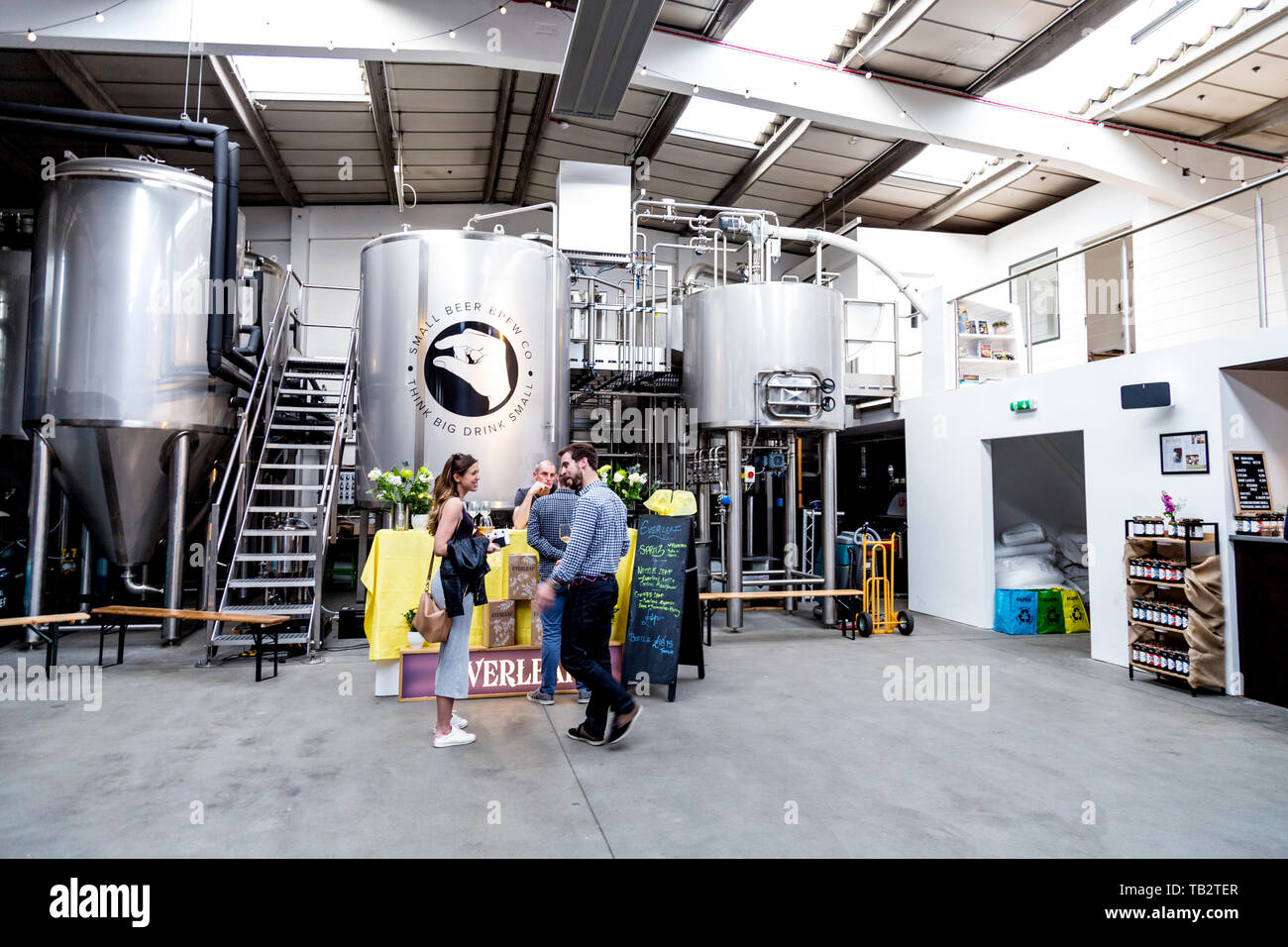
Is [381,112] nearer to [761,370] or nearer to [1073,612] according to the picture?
[761,370]

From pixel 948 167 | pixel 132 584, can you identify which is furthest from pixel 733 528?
pixel 948 167

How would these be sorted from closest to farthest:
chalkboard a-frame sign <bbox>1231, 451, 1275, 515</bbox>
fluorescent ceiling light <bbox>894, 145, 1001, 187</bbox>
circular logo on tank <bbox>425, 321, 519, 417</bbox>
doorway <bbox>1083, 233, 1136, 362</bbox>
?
chalkboard a-frame sign <bbox>1231, 451, 1275, 515</bbox>
circular logo on tank <bbox>425, 321, 519, 417</bbox>
fluorescent ceiling light <bbox>894, 145, 1001, 187</bbox>
doorway <bbox>1083, 233, 1136, 362</bbox>

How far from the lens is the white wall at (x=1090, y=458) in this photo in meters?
6.01

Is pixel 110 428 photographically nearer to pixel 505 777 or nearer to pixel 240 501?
pixel 240 501

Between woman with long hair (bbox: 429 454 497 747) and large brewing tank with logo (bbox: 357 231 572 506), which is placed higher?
large brewing tank with logo (bbox: 357 231 572 506)

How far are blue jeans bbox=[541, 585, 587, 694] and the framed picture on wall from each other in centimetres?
515

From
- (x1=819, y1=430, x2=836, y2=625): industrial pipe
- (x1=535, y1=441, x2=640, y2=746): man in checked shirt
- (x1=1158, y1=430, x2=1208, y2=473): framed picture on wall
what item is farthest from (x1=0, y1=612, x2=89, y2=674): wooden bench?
(x1=1158, y1=430, x2=1208, y2=473): framed picture on wall

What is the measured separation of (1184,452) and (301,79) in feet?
37.4

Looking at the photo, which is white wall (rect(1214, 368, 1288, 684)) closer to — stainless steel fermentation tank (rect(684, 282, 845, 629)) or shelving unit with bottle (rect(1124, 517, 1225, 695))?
shelving unit with bottle (rect(1124, 517, 1225, 695))

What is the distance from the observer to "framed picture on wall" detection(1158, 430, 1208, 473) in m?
6.05

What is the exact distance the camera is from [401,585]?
5.59m

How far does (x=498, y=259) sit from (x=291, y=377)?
3.77 meters
